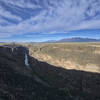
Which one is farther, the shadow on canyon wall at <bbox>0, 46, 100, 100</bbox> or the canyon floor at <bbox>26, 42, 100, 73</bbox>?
the canyon floor at <bbox>26, 42, 100, 73</bbox>

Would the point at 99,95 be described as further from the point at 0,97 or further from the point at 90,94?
the point at 0,97

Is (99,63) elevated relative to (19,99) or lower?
lower

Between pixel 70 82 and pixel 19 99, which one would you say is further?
pixel 70 82

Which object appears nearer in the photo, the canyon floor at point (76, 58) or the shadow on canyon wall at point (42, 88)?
the shadow on canyon wall at point (42, 88)

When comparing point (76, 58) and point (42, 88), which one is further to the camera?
point (76, 58)

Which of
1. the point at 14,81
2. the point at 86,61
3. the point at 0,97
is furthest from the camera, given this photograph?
the point at 86,61

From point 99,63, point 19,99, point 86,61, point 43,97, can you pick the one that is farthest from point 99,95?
point 86,61

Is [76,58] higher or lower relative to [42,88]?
lower

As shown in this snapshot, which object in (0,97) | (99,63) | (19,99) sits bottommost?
(99,63)

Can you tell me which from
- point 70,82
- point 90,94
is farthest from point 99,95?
point 70,82

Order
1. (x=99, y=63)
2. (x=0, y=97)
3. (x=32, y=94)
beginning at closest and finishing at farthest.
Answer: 1. (x=0, y=97)
2. (x=32, y=94)
3. (x=99, y=63)
